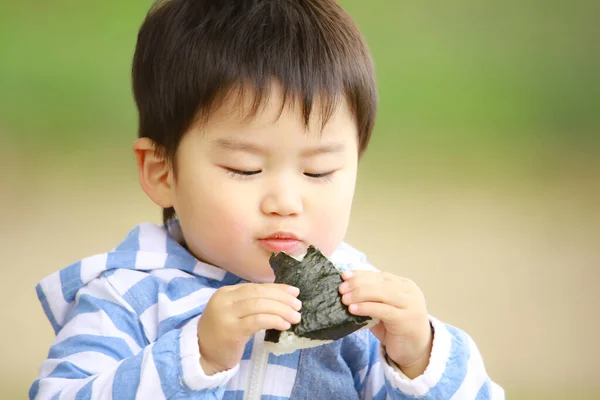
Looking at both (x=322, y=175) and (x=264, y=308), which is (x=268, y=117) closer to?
(x=322, y=175)

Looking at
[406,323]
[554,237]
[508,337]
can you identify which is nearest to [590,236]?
[554,237]

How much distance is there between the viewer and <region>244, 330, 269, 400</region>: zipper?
4.30ft

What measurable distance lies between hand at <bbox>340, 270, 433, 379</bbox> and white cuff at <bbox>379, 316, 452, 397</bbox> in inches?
0.4

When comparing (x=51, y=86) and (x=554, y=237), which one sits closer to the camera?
(x=554, y=237)

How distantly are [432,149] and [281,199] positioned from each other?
8.66 feet

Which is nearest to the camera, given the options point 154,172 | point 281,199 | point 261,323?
point 261,323

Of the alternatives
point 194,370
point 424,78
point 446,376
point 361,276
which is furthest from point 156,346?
point 424,78

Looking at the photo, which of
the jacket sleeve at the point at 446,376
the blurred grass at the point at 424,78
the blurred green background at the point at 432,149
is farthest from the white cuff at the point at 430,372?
the blurred grass at the point at 424,78

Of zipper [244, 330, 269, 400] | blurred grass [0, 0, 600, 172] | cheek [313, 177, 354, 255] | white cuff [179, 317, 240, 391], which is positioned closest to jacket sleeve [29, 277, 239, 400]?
white cuff [179, 317, 240, 391]

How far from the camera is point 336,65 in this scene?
133 centimetres

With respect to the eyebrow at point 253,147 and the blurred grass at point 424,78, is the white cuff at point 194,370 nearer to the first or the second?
the eyebrow at point 253,147

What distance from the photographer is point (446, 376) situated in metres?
1.26

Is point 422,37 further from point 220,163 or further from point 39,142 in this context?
point 220,163

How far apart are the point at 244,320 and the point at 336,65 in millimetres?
411
